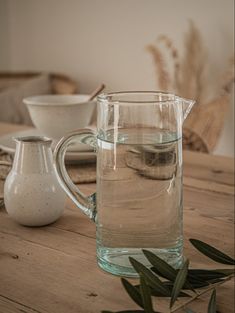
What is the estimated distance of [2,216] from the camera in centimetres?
105

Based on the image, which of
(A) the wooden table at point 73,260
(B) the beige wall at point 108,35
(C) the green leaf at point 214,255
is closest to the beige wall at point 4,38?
(B) the beige wall at point 108,35

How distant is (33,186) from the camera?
3.19 ft

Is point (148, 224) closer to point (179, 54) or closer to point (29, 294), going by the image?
point (29, 294)

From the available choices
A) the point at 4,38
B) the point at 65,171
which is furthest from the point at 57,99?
the point at 4,38

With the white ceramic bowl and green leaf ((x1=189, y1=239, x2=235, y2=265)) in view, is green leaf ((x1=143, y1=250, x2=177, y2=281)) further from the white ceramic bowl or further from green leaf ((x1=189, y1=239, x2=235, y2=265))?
the white ceramic bowl

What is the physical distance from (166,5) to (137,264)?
7.22 ft

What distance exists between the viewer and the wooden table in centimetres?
73

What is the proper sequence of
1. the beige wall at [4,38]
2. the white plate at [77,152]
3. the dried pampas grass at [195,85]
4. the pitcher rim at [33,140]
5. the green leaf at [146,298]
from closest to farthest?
the green leaf at [146,298], the pitcher rim at [33,140], the white plate at [77,152], the dried pampas grass at [195,85], the beige wall at [4,38]

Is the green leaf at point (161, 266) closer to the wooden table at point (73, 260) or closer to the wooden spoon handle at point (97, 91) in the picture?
the wooden table at point (73, 260)

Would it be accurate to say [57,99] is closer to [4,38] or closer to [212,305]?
[212,305]

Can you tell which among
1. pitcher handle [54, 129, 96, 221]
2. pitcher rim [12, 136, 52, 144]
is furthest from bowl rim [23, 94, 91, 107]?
pitcher handle [54, 129, 96, 221]

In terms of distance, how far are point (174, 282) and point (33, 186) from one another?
1.14ft

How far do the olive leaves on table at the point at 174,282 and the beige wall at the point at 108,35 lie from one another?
1.93 m

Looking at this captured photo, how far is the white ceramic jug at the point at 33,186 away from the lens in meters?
0.97
